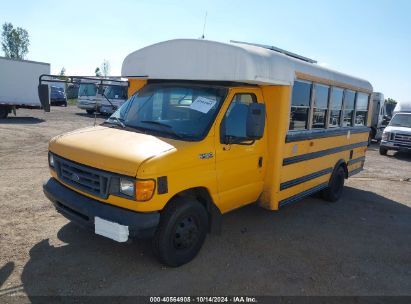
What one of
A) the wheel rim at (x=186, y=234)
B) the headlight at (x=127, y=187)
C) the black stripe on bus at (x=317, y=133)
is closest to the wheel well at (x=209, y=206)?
the wheel rim at (x=186, y=234)

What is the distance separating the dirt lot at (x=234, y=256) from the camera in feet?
12.8

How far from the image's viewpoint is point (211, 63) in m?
4.48

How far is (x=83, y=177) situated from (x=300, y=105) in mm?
3441

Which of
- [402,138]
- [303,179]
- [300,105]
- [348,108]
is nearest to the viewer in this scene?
[300,105]

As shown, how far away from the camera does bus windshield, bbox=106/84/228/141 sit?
4309 millimetres

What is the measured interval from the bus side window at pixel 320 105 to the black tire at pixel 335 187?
134 cm

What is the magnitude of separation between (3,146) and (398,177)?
39.4ft

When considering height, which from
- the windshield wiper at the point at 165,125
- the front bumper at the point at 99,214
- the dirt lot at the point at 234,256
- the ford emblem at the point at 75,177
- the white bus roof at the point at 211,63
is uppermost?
the white bus roof at the point at 211,63

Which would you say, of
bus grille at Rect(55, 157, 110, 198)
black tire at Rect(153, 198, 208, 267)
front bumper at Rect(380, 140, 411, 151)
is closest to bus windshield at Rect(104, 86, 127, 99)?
front bumper at Rect(380, 140, 411, 151)

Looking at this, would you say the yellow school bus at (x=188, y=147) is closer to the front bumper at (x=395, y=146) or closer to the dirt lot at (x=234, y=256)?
the dirt lot at (x=234, y=256)

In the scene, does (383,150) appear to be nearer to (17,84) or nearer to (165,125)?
(165,125)

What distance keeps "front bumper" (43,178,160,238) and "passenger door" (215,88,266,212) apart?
112 cm

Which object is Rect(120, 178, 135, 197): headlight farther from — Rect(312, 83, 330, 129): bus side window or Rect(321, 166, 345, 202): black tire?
Rect(321, 166, 345, 202): black tire

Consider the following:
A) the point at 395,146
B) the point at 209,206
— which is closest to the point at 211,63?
the point at 209,206
